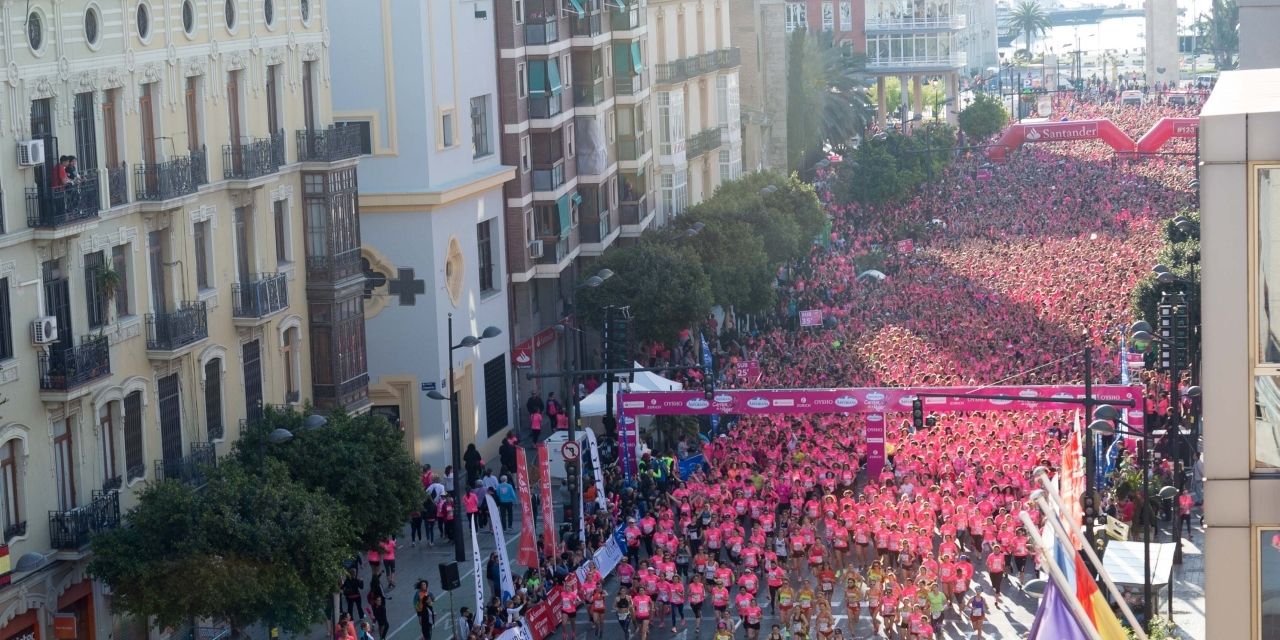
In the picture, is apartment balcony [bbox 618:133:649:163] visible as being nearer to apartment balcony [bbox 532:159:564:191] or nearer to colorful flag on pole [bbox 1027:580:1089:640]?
apartment balcony [bbox 532:159:564:191]

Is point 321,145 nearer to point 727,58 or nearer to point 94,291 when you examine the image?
point 94,291

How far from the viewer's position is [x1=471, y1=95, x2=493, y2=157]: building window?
171 ft

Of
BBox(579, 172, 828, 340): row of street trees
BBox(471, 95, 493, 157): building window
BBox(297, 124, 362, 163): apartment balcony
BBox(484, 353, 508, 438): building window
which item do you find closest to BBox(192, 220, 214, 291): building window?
BBox(297, 124, 362, 163): apartment balcony

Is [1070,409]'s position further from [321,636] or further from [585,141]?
[585,141]

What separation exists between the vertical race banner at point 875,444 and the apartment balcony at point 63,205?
17021 millimetres

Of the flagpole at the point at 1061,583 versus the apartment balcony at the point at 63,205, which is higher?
the apartment balcony at the point at 63,205

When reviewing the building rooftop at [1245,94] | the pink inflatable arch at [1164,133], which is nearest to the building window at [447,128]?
the building rooftop at [1245,94]

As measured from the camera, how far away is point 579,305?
183 ft

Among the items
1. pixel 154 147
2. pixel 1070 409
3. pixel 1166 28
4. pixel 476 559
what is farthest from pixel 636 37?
pixel 1166 28

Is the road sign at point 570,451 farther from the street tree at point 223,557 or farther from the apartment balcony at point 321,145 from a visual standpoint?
the street tree at point 223,557

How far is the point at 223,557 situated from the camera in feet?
97.3

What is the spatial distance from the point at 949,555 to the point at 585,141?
2837 cm

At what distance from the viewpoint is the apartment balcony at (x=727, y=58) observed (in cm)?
7648

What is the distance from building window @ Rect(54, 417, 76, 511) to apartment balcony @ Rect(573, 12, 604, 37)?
3028cm
